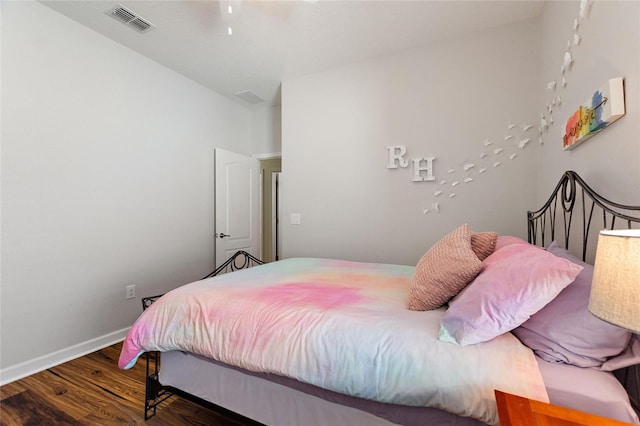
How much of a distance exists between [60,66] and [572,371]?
3598 mm

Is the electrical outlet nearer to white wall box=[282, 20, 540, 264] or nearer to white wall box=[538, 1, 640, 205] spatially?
white wall box=[282, 20, 540, 264]

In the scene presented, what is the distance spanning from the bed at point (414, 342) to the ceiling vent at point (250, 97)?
2.95 meters

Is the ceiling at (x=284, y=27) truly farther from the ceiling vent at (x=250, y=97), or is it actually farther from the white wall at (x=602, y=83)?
the white wall at (x=602, y=83)

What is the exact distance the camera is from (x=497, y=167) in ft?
8.47

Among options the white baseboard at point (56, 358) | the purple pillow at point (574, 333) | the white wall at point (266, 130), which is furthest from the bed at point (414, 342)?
the white wall at point (266, 130)

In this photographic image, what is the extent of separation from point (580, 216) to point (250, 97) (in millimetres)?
3717

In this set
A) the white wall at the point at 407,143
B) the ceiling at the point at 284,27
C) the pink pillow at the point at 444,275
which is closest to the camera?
the pink pillow at the point at 444,275

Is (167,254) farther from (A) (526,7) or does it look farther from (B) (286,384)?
(A) (526,7)

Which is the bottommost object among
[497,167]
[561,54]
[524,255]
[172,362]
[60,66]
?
[172,362]

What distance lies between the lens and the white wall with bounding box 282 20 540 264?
100 inches

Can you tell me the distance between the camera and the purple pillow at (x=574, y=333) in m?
0.88

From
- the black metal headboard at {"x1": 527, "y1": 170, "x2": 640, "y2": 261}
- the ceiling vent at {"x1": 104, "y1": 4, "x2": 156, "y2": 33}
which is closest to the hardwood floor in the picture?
the black metal headboard at {"x1": 527, "y1": 170, "x2": 640, "y2": 261}

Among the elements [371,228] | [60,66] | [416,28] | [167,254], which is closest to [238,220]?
[167,254]

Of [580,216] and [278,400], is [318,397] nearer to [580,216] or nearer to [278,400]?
[278,400]
